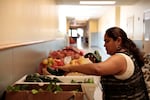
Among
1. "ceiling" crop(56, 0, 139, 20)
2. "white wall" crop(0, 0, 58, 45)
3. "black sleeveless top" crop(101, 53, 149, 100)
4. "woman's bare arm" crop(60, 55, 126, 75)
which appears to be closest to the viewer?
"woman's bare arm" crop(60, 55, 126, 75)

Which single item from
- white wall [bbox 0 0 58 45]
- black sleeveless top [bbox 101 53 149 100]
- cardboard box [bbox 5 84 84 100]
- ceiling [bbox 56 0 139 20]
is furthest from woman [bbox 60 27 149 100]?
ceiling [bbox 56 0 139 20]

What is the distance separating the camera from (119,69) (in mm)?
1527

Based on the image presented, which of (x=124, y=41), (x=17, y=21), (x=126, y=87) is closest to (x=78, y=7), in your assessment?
(x=17, y=21)

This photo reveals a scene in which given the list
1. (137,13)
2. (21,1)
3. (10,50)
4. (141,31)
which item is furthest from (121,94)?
(137,13)

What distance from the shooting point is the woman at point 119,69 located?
1.51m

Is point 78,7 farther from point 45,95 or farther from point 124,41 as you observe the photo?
point 45,95

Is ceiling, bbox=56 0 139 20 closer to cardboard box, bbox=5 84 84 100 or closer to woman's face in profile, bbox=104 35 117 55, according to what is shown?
woman's face in profile, bbox=104 35 117 55

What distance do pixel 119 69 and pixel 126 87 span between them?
0.17m

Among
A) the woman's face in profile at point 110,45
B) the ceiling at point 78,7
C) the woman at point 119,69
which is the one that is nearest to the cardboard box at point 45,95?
the woman at point 119,69

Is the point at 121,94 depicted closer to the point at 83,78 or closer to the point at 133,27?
Answer: the point at 83,78

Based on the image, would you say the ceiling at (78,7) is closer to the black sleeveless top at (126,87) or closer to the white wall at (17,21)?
the white wall at (17,21)

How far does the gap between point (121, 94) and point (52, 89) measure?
475 millimetres

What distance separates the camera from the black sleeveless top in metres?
1.61

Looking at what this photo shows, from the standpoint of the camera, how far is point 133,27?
6.93 meters
